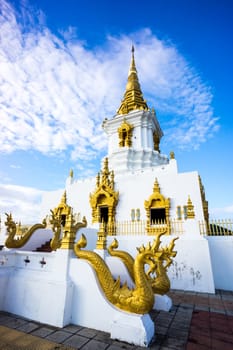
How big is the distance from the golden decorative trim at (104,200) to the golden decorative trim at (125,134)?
3.85 meters

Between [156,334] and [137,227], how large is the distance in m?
6.78

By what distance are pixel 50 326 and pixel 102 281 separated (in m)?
1.28

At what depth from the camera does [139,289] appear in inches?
135

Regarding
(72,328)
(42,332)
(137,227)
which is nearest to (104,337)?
(72,328)

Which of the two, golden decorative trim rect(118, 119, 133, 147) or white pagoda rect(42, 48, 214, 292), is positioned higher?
golden decorative trim rect(118, 119, 133, 147)

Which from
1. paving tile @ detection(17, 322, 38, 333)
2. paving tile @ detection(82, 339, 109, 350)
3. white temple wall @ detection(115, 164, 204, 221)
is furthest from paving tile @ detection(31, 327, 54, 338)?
white temple wall @ detection(115, 164, 204, 221)

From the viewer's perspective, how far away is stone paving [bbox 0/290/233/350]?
297 cm

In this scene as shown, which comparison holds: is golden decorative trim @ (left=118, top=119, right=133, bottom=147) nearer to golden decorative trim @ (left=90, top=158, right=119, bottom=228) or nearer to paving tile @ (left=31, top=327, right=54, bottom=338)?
golden decorative trim @ (left=90, top=158, right=119, bottom=228)

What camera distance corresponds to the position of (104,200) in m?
11.9

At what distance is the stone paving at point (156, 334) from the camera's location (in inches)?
117

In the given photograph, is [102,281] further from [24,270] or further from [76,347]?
[24,270]

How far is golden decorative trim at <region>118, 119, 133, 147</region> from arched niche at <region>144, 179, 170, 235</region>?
5.59m

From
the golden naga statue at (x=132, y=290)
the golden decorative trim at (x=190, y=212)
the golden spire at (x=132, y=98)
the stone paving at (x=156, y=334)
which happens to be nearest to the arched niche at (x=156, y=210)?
the golden decorative trim at (x=190, y=212)

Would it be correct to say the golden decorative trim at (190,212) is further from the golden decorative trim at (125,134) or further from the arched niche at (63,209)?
the golden decorative trim at (125,134)
